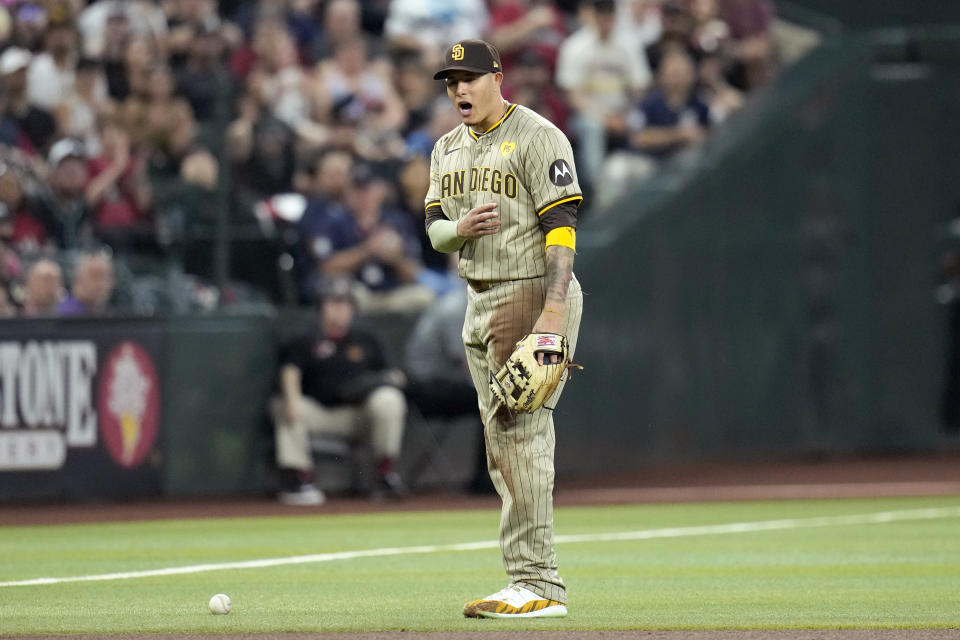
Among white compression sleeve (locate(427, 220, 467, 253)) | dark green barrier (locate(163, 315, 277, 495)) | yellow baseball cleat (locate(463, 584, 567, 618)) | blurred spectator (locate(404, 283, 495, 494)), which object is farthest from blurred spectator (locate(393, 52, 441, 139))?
yellow baseball cleat (locate(463, 584, 567, 618))

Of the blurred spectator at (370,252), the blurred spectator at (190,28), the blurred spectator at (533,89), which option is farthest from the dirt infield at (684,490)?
the blurred spectator at (190,28)

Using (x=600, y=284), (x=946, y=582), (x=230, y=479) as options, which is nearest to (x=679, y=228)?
(x=600, y=284)

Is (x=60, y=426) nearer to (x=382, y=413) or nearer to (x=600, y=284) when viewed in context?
(x=382, y=413)

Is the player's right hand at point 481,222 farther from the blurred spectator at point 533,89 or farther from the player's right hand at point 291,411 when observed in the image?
the blurred spectator at point 533,89

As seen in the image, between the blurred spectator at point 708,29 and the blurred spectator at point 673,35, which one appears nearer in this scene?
the blurred spectator at point 673,35

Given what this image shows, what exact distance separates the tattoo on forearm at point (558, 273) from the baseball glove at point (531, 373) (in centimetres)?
15

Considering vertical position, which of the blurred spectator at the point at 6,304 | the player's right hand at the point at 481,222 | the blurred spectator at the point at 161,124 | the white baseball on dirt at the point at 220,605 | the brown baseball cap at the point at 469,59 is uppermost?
the blurred spectator at the point at 161,124

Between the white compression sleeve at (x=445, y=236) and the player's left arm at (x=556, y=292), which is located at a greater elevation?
the white compression sleeve at (x=445, y=236)

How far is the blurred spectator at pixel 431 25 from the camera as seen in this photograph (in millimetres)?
16484

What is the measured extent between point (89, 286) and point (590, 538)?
4683 mm

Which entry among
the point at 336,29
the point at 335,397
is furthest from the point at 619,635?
the point at 336,29

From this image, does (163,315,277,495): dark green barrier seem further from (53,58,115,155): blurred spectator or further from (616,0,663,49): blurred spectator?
(616,0,663,49): blurred spectator

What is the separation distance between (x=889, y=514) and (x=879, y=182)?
19.1 ft

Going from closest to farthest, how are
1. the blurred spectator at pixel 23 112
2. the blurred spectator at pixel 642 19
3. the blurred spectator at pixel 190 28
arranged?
the blurred spectator at pixel 23 112, the blurred spectator at pixel 190 28, the blurred spectator at pixel 642 19
